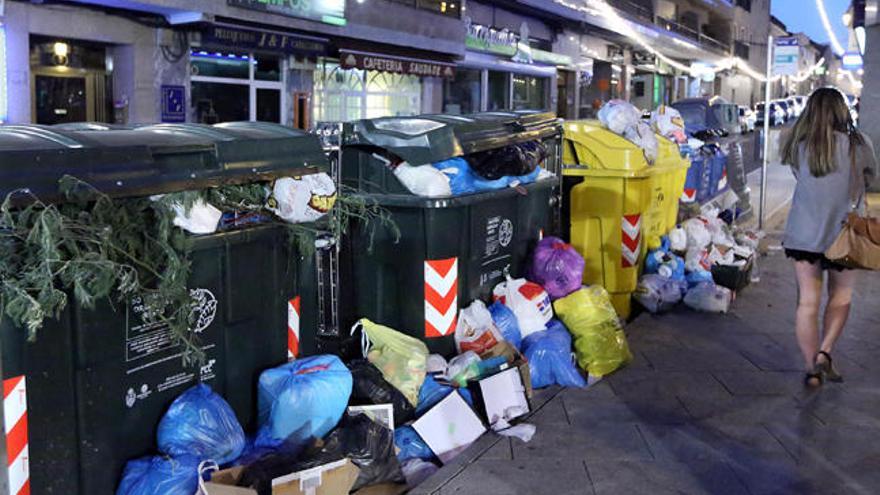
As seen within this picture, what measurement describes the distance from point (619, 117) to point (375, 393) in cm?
442

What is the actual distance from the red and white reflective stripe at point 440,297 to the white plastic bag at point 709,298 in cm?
297

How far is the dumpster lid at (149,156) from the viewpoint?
121 inches

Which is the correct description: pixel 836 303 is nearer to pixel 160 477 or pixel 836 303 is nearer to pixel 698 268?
pixel 698 268

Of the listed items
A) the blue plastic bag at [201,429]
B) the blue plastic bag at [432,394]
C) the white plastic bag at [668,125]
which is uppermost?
the white plastic bag at [668,125]

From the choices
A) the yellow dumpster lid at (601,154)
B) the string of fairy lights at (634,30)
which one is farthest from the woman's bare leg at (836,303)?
A: the string of fairy lights at (634,30)

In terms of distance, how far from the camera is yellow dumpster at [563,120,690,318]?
743 centimetres

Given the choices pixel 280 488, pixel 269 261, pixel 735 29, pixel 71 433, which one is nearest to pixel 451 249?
pixel 269 261

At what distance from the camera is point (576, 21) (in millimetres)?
30688

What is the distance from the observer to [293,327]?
4.49 m

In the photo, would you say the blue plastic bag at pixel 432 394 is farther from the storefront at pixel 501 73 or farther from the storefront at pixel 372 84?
the storefront at pixel 501 73

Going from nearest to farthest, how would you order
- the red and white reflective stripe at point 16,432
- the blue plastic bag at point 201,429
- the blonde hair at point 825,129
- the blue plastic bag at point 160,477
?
the red and white reflective stripe at point 16,432
the blue plastic bag at point 160,477
the blue plastic bag at point 201,429
the blonde hair at point 825,129

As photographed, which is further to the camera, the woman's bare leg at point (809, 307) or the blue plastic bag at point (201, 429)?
the woman's bare leg at point (809, 307)

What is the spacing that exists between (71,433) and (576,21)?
1158 inches

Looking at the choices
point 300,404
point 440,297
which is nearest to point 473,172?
point 440,297
